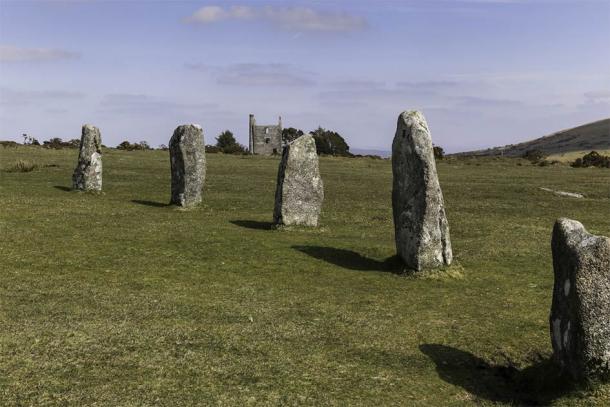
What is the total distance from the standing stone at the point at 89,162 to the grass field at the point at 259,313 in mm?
3794

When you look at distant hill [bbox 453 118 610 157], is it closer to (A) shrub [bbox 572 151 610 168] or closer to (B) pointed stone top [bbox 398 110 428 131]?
(A) shrub [bbox 572 151 610 168]

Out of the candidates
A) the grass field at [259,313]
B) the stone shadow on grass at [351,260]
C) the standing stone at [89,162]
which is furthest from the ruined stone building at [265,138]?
the stone shadow on grass at [351,260]

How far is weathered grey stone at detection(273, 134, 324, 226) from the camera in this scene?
20.5 m

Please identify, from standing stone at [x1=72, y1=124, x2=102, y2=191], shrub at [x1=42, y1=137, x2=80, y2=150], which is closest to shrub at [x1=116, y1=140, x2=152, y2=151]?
shrub at [x1=42, y1=137, x2=80, y2=150]

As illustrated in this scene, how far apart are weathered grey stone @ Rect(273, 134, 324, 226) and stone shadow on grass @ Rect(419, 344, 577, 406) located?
1083 centimetres

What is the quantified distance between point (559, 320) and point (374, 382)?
2.86 meters

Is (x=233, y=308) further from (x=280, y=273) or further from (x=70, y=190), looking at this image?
(x=70, y=190)

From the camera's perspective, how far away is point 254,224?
70.7ft

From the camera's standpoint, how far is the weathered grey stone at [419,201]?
1462 cm

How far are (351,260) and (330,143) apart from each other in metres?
77.6

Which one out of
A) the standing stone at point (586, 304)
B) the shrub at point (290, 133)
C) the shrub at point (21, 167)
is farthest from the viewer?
the shrub at point (290, 133)

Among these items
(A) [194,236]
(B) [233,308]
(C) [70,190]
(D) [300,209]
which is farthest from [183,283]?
(C) [70,190]

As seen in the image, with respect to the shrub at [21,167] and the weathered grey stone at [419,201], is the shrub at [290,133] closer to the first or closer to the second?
the shrub at [21,167]

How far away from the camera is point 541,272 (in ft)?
52.1
